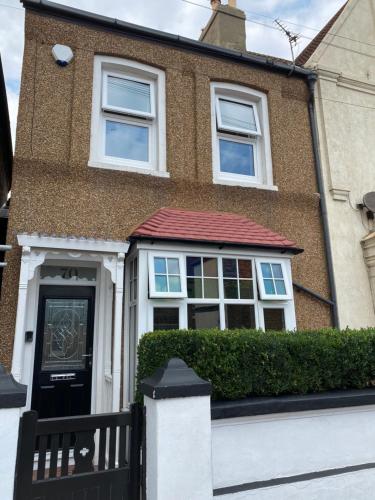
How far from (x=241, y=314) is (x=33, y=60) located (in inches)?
222

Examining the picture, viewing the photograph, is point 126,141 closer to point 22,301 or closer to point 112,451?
point 22,301

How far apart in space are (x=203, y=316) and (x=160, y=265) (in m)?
1.08

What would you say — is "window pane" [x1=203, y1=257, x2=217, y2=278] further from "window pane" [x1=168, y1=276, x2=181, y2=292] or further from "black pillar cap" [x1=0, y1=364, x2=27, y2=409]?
"black pillar cap" [x1=0, y1=364, x2=27, y2=409]

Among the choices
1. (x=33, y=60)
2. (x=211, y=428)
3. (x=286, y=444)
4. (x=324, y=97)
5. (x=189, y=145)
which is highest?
(x=324, y=97)

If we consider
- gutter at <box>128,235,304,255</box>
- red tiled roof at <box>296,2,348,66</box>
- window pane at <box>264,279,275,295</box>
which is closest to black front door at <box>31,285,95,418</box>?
gutter at <box>128,235,304,255</box>

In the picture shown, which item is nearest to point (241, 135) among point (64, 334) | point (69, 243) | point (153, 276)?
point (153, 276)

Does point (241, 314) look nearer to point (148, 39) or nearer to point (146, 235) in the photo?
point (146, 235)

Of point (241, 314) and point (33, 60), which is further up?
point (33, 60)

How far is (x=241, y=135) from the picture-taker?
7.80 m

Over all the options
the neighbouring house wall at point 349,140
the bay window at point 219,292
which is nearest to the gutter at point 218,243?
the bay window at point 219,292

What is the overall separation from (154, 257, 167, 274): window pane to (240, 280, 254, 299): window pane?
1.36m

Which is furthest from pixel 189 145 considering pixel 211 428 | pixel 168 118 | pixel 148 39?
pixel 211 428

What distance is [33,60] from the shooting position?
20.8ft

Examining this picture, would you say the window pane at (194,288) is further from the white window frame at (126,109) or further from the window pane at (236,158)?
the white window frame at (126,109)
